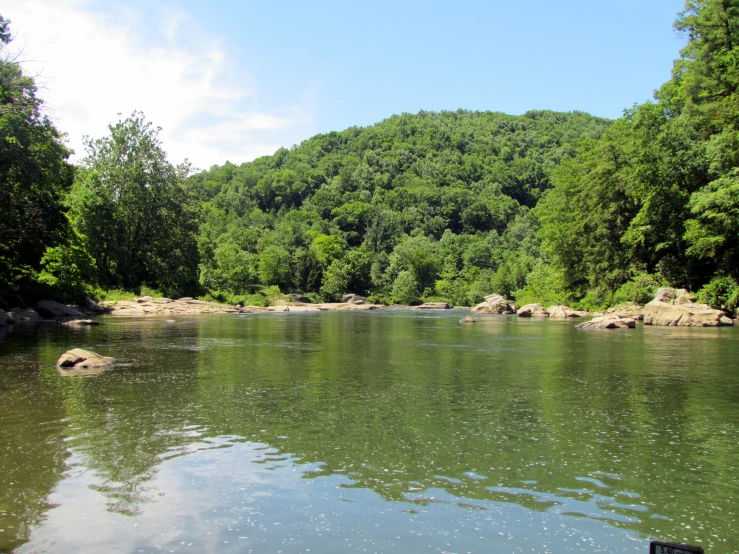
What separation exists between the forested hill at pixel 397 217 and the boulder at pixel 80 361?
7262 cm

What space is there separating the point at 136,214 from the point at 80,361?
56.6 metres

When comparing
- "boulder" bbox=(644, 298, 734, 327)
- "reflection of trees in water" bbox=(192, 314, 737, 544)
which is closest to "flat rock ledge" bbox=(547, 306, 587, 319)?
"boulder" bbox=(644, 298, 734, 327)

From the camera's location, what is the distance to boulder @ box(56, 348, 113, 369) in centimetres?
1823

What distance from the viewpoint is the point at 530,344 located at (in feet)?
90.7

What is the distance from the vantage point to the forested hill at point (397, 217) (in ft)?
386

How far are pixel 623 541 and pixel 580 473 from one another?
2.16 meters

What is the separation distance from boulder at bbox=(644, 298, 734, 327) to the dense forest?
136 inches

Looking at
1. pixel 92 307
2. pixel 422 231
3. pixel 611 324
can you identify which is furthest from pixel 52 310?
pixel 422 231

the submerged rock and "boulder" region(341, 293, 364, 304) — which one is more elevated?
the submerged rock

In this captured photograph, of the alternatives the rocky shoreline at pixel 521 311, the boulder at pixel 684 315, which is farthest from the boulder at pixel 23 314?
the boulder at pixel 684 315

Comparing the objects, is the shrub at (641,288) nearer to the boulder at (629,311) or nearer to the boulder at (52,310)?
the boulder at (629,311)

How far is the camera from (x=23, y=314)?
41156 millimetres

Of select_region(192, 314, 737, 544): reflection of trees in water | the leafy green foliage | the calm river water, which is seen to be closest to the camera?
the calm river water

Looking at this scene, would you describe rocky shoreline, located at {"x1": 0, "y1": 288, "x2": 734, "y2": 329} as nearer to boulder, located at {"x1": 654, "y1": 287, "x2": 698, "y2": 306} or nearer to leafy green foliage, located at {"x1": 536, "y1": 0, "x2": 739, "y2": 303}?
boulder, located at {"x1": 654, "y1": 287, "x2": 698, "y2": 306}
